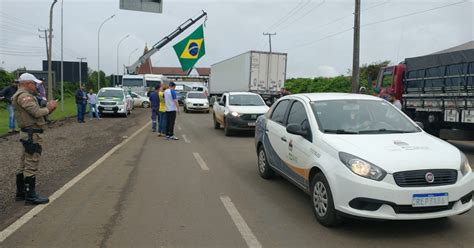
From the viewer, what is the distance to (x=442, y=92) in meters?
12.2

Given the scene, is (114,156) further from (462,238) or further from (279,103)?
(462,238)

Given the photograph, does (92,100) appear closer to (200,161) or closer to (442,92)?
(200,161)

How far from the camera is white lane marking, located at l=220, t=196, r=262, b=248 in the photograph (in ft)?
16.0

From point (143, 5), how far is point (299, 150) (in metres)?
13.0

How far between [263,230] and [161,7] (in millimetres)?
13577

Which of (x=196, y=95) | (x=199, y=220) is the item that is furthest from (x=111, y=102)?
(x=199, y=220)

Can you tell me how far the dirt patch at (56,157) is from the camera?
6633 mm

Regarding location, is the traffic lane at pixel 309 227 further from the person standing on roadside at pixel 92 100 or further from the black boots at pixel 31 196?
the person standing on roadside at pixel 92 100

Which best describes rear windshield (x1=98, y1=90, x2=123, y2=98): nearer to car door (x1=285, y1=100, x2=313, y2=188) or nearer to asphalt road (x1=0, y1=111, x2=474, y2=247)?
asphalt road (x1=0, y1=111, x2=474, y2=247)

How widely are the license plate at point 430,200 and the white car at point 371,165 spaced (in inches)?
0.4

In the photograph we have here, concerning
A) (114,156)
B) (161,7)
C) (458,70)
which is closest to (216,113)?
(161,7)

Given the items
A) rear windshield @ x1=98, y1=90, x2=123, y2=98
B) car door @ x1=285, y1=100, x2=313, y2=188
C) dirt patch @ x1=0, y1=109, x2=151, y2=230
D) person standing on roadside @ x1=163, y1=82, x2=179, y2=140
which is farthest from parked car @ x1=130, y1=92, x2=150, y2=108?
car door @ x1=285, y1=100, x2=313, y2=188

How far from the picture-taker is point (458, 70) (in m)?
11.6

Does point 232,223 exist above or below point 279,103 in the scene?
below
